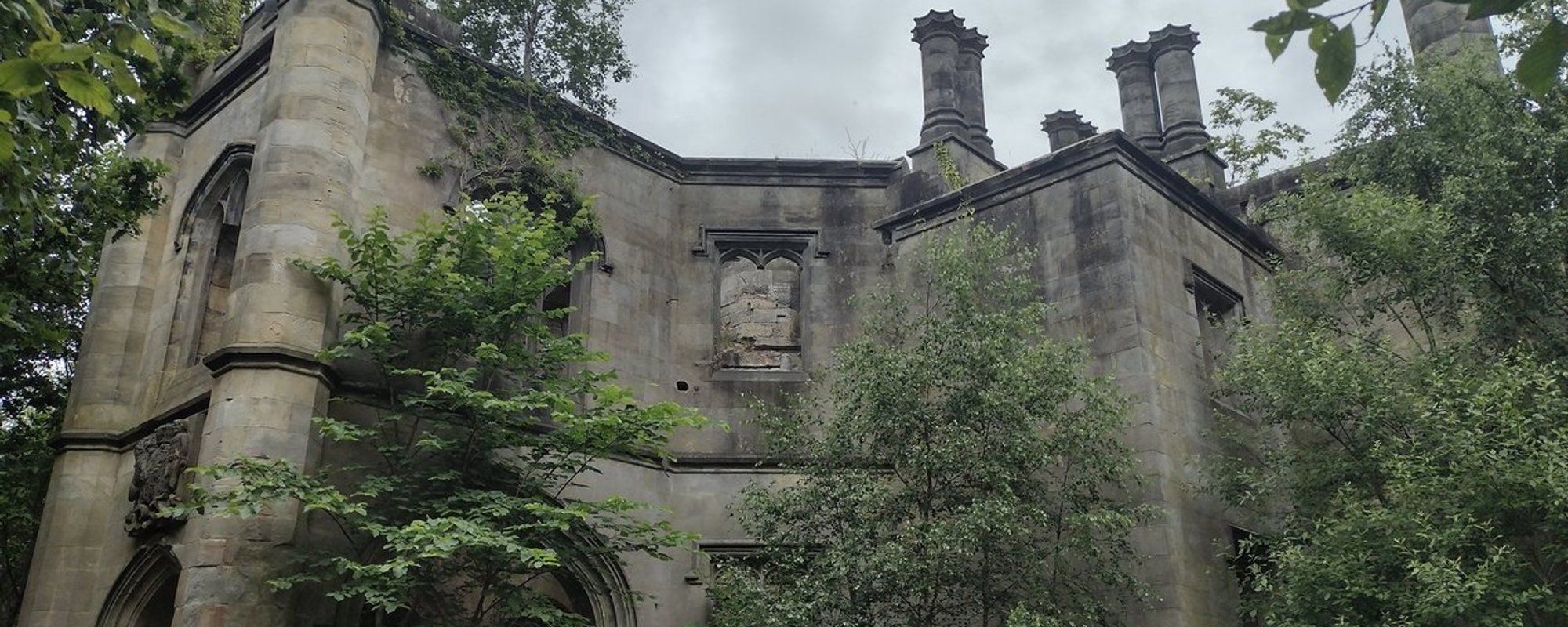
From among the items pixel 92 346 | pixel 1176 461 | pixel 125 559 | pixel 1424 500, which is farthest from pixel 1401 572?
pixel 92 346

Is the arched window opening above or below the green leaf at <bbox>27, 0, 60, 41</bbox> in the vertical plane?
below

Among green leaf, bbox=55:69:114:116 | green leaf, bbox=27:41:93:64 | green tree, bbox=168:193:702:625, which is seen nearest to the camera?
green leaf, bbox=27:41:93:64

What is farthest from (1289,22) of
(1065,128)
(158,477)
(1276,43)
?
(1065,128)

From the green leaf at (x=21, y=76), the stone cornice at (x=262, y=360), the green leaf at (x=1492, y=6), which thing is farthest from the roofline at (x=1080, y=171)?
the green leaf at (x=21, y=76)

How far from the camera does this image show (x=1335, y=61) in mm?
3373

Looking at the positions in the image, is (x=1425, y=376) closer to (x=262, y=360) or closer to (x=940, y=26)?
(x=940, y=26)

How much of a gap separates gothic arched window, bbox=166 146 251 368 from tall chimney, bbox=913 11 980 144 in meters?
8.63

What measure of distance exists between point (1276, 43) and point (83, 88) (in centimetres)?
371

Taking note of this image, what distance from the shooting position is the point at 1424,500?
→ 32.3ft

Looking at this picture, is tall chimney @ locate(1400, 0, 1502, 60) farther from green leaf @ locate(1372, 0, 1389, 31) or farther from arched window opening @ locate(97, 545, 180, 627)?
arched window opening @ locate(97, 545, 180, 627)

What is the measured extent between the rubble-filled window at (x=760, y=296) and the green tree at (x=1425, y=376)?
5565 millimetres

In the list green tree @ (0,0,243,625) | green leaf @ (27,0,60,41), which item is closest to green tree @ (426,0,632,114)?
green tree @ (0,0,243,625)

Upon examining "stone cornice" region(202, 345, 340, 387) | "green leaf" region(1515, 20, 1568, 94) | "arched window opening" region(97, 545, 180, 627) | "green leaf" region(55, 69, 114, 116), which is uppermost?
"stone cornice" region(202, 345, 340, 387)

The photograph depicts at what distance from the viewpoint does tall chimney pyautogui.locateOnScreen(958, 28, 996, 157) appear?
1756cm
